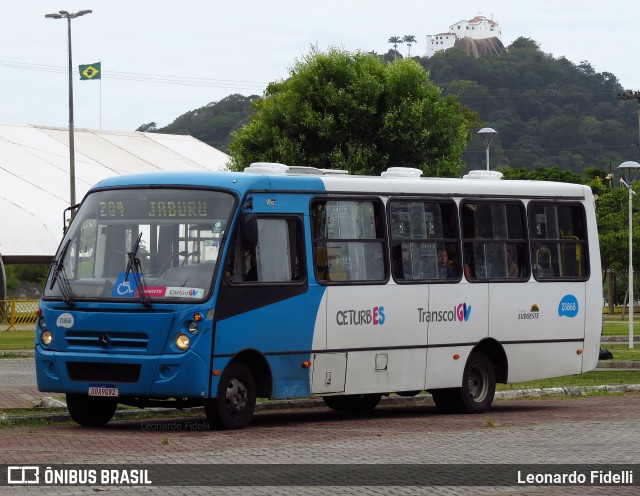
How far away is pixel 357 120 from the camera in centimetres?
4666

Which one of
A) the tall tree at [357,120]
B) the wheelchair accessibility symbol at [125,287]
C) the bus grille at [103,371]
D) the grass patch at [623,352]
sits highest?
the tall tree at [357,120]

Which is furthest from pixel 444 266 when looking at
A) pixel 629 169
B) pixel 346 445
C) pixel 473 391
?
pixel 629 169

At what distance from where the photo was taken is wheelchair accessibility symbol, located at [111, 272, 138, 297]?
51.7 ft

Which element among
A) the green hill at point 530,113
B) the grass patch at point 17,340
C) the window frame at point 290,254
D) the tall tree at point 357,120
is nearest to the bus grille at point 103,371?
the window frame at point 290,254

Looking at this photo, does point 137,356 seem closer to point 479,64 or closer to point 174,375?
point 174,375

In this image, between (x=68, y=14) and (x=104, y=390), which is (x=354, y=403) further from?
(x=68, y=14)

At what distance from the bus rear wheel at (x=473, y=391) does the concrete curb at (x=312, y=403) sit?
1.86 meters

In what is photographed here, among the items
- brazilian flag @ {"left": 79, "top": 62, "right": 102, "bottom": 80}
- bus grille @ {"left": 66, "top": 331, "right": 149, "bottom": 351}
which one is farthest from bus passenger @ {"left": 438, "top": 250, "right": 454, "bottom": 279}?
brazilian flag @ {"left": 79, "top": 62, "right": 102, "bottom": 80}

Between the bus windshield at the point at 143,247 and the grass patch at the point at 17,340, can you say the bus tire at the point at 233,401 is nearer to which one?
the bus windshield at the point at 143,247

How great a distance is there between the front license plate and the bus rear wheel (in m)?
5.20

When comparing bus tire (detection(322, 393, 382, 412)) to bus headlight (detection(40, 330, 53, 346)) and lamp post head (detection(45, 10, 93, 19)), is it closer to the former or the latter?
bus headlight (detection(40, 330, 53, 346))

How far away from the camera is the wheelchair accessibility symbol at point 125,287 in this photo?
1575cm

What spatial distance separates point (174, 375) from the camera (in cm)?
1535

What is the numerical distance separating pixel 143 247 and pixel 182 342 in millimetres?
1254
